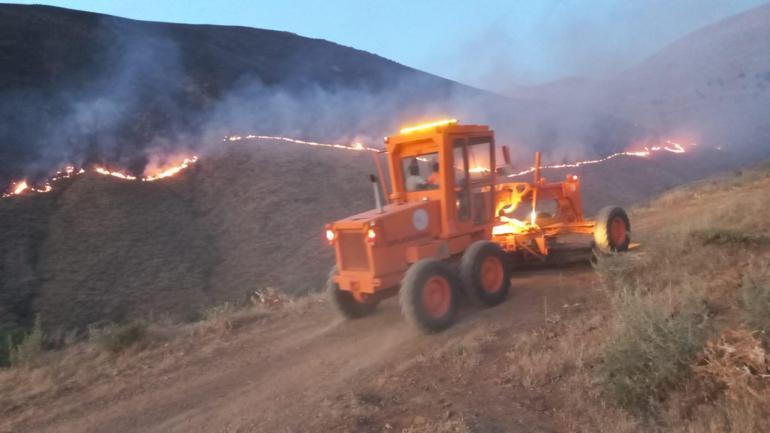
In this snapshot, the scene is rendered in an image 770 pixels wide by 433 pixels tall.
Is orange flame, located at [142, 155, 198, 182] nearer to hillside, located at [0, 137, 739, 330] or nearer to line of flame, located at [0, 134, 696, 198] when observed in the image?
line of flame, located at [0, 134, 696, 198]

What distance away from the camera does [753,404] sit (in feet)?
12.7

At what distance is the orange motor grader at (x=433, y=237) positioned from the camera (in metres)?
7.43

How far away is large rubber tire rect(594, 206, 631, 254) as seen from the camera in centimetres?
945

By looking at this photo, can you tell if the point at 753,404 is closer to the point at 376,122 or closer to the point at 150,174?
the point at 150,174

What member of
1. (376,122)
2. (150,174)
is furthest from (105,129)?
(376,122)

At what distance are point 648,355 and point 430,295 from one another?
3.15 metres

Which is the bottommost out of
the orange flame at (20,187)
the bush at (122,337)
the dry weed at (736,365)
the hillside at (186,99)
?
the bush at (122,337)

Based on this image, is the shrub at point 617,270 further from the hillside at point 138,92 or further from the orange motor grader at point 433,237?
the hillside at point 138,92

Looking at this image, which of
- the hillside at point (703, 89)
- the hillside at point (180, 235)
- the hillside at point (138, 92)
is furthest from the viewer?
the hillside at point (703, 89)

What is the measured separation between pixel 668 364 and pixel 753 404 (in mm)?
572

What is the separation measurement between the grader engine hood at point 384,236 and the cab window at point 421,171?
314 mm

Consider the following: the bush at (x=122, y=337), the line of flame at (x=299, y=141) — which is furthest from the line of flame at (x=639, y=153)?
the bush at (x=122, y=337)

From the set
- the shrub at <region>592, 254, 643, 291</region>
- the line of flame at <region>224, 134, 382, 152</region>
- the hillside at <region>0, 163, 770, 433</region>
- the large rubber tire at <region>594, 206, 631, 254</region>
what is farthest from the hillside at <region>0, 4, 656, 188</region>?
the shrub at <region>592, 254, 643, 291</region>

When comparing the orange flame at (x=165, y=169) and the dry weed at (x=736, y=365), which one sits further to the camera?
the orange flame at (x=165, y=169)
